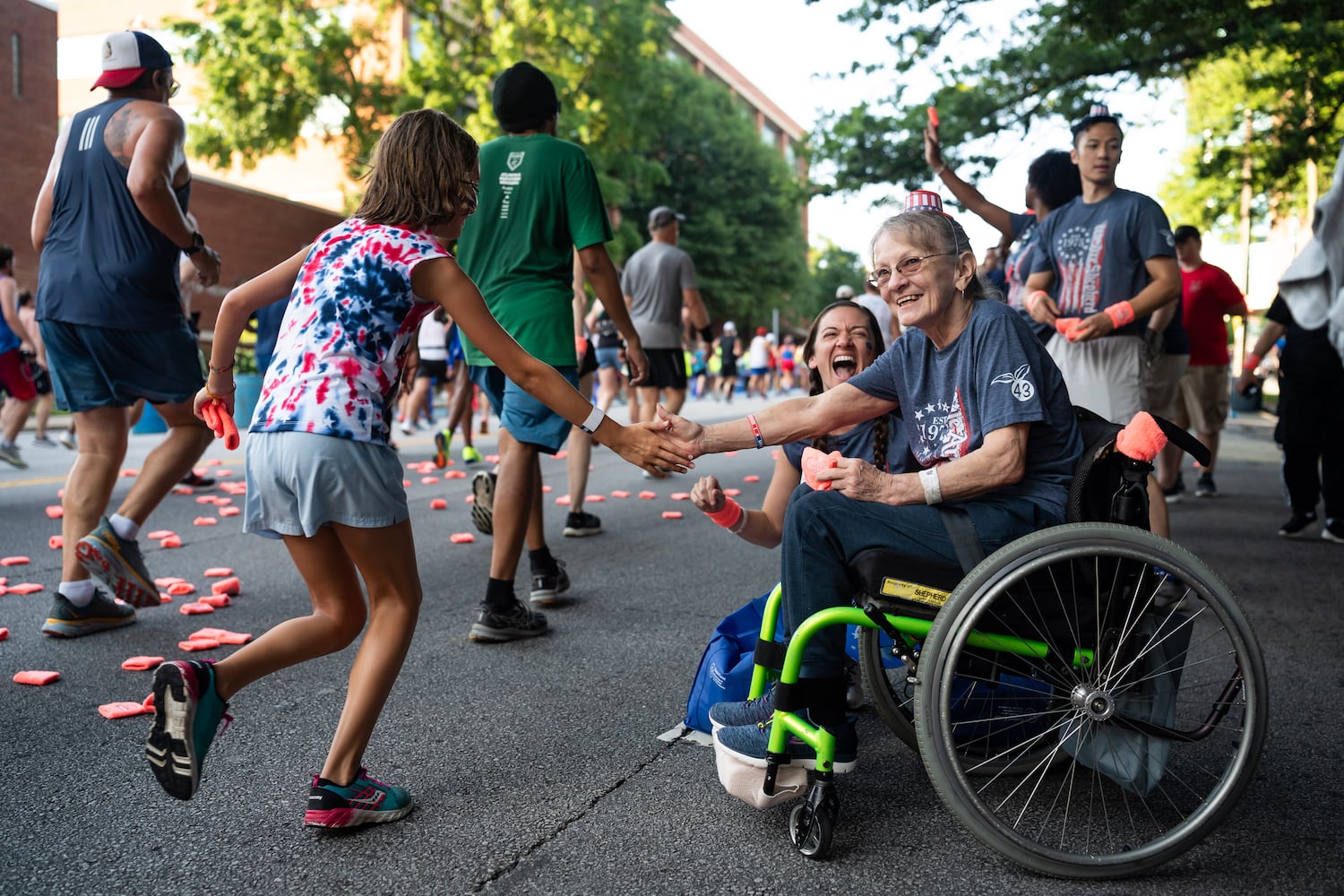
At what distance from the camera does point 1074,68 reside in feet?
39.3

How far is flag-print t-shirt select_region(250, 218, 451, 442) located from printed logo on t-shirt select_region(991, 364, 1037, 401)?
53.2 inches

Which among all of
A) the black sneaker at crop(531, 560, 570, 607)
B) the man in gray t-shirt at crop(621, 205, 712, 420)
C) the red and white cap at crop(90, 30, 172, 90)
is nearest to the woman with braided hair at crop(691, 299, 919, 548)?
the black sneaker at crop(531, 560, 570, 607)

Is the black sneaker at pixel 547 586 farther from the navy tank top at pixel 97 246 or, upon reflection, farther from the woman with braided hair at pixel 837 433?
the navy tank top at pixel 97 246

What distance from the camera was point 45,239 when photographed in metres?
4.43

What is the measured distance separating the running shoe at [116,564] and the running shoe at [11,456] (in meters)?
6.57

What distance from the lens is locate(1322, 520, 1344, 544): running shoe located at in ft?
22.2

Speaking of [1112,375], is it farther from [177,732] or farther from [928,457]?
[177,732]

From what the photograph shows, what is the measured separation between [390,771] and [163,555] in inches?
140

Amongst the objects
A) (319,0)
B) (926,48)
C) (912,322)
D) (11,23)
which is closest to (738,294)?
(319,0)

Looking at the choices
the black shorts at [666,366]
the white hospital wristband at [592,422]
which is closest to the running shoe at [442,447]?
the black shorts at [666,366]

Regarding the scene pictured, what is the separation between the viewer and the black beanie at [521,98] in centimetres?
467

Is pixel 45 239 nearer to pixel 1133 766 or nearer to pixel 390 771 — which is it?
pixel 390 771

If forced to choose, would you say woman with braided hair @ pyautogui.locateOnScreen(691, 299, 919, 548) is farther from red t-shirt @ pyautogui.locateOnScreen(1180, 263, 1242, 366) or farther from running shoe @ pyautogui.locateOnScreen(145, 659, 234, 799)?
red t-shirt @ pyautogui.locateOnScreen(1180, 263, 1242, 366)

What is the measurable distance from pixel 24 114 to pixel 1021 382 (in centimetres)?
2316
